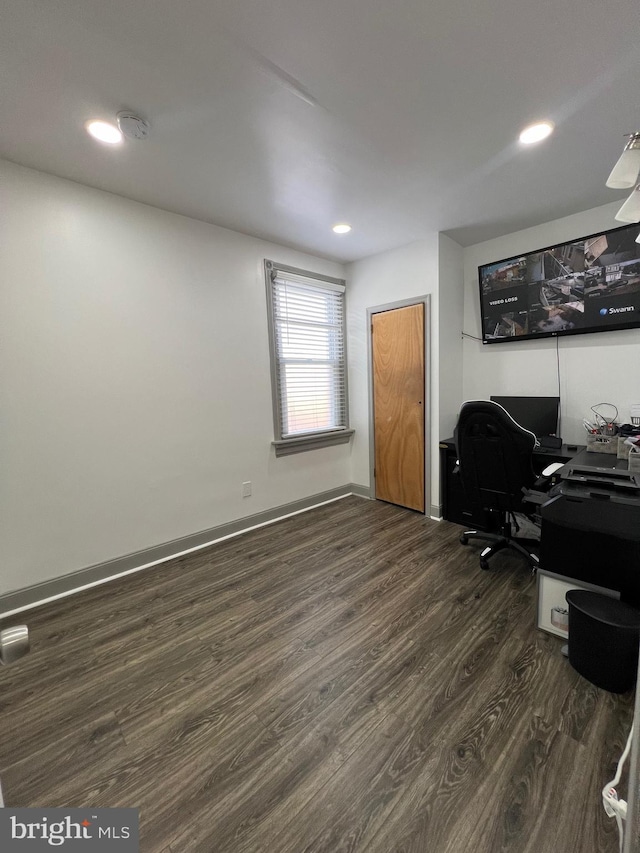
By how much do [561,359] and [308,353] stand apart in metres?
2.27

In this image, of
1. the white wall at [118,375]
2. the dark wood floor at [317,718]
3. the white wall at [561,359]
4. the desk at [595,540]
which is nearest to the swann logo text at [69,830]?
the dark wood floor at [317,718]

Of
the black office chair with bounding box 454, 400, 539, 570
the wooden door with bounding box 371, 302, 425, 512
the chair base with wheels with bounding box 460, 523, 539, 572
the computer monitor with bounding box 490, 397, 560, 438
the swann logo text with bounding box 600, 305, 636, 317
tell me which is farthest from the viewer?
the wooden door with bounding box 371, 302, 425, 512

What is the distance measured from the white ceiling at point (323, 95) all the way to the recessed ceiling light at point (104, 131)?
0.16 ft

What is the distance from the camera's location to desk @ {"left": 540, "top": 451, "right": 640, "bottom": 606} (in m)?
1.47

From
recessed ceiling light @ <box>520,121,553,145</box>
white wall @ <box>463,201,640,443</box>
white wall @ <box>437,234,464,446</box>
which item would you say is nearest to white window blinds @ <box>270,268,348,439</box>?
white wall @ <box>437,234,464,446</box>

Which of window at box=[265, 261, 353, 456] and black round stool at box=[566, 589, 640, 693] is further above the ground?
window at box=[265, 261, 353, 456]

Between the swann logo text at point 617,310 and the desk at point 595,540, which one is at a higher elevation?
the swann logo text at point 617,310

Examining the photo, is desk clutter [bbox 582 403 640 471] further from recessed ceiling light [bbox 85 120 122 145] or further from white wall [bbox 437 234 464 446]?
recessed ceiling light [bbox 85 120 122 145]

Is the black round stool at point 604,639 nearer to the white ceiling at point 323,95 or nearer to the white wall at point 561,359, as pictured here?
the white wall at point 561,359

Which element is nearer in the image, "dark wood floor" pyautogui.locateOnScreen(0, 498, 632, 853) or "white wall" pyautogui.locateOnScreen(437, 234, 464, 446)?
"dark wood floor" pyautogui.locateOnScreen(0, 498, 632, 853)

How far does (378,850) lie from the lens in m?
0.96

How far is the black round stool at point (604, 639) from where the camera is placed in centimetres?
133

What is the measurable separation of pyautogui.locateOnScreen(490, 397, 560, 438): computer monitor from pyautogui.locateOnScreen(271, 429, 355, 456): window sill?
1.64 meters

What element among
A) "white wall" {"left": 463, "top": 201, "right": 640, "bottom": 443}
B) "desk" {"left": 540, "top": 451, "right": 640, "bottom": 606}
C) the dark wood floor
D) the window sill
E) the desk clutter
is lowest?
the dark wood floor
